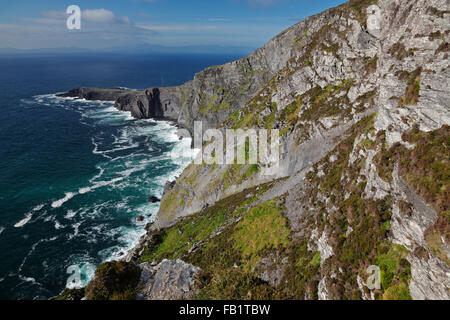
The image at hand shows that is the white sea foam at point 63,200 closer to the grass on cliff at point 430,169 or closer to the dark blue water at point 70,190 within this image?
the dark blue water at point 70,190

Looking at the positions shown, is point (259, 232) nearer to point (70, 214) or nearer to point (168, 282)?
point (168, 282)

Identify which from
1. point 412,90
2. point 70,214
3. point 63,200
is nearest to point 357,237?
point 412,90

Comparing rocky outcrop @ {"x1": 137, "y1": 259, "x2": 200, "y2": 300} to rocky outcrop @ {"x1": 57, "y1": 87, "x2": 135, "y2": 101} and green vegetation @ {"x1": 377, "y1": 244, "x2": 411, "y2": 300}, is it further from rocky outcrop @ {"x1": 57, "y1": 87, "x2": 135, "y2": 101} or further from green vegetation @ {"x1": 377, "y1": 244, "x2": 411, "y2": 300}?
rocky outcrop @ {"x1": 57, "y1": 87, "x2": 135, "y2": 101}

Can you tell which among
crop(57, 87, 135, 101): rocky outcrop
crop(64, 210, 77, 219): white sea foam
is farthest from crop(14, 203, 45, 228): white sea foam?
crop(57, 87, 135, 101): rocky outcrop

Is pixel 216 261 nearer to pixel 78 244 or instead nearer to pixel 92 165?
pixel 78 244

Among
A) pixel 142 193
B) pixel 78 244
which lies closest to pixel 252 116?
pixel 142 193
